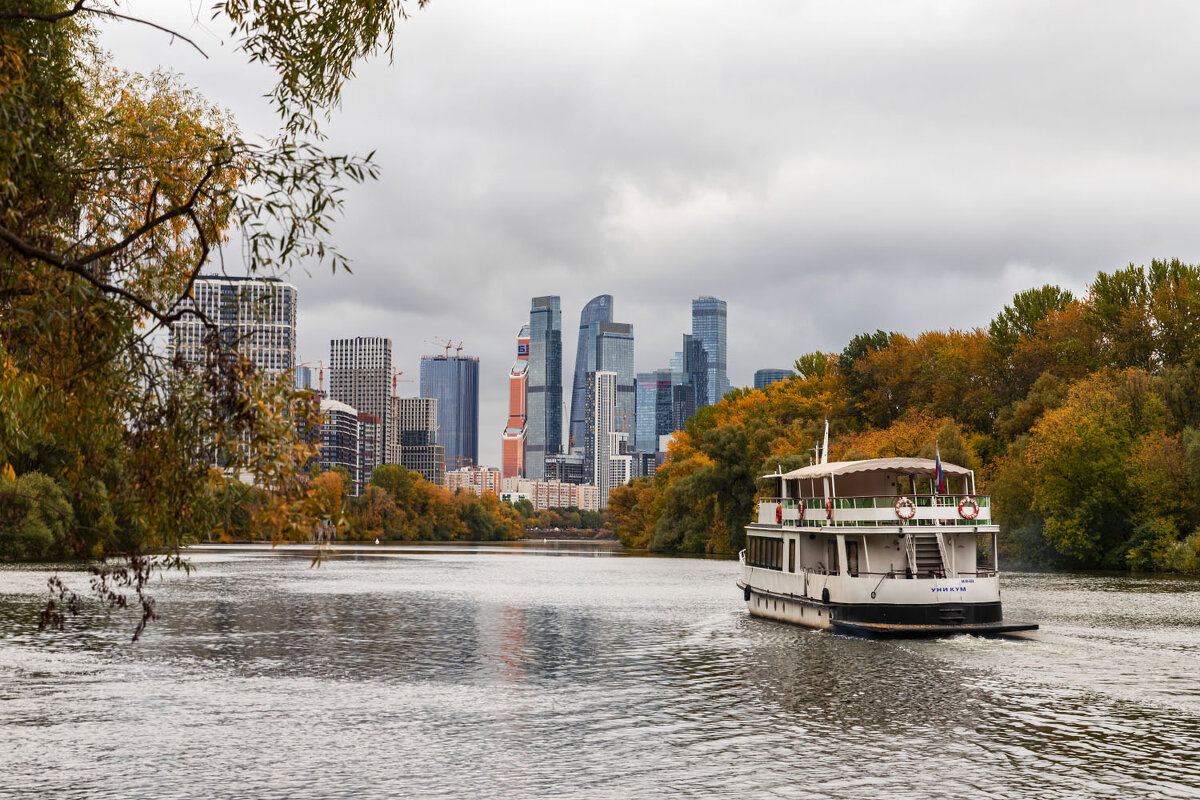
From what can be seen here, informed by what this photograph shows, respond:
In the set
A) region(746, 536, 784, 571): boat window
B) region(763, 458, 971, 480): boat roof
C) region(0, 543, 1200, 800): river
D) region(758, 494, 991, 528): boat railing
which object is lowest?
region(0, 543, 1200, 800): river

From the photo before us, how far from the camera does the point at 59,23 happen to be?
49.2ft

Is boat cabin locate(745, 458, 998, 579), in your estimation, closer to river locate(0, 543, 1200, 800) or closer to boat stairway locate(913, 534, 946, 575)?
boat stairway locate(913, 534, 946, 575)

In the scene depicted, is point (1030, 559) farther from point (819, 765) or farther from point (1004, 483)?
point (819, 765)

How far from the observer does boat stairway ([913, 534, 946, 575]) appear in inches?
1748

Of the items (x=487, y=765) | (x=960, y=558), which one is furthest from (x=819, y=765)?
(x=960, y=558)

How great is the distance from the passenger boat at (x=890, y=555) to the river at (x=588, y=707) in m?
1.08

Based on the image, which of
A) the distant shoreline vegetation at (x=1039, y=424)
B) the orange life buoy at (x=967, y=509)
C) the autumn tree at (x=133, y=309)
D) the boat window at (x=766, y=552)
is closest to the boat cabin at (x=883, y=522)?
the orange life buoy at (x=967, y=509)

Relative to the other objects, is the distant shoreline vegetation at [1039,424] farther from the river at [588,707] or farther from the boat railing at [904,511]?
the boat railing at [904,511]

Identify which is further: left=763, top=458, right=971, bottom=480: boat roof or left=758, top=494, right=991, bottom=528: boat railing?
left=763, top=458, right=971, bottom=480: boat roof

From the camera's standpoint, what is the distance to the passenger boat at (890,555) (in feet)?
141

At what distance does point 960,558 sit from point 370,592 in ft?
131

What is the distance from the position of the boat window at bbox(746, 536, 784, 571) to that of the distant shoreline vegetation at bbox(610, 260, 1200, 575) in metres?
38.3

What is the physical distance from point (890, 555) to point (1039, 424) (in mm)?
53241

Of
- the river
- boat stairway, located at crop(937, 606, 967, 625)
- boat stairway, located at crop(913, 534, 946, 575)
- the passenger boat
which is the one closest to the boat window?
the passenger boat
